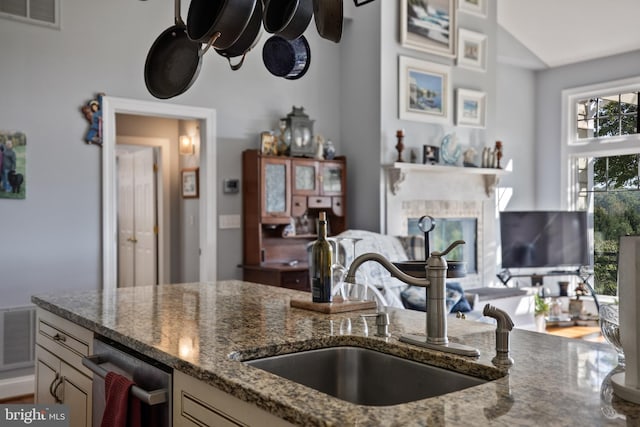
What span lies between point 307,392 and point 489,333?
779 mm

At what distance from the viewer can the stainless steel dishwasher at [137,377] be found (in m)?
1.52

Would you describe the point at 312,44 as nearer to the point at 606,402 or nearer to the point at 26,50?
the point at 26,50

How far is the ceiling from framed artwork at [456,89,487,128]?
1.16 metres

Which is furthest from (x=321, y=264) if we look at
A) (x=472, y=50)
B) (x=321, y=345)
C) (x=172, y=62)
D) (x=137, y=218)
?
(x=137, y=218)

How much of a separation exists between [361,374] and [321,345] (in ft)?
0.47

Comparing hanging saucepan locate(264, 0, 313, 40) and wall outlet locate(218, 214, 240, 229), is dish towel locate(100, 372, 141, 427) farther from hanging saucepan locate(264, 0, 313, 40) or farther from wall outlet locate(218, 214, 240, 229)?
wall outlet locate(218, 214, 240, 229)

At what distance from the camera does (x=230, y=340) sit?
166cm

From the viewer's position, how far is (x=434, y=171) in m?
6.29

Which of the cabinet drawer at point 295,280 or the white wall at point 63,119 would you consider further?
the cabinet drawer at point 295,280

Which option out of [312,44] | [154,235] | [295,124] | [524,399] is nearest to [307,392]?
[524,399]

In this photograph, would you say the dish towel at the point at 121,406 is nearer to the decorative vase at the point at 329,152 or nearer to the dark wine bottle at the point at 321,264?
the dark wine bottle at the point at 321,264

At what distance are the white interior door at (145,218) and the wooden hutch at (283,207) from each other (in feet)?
5.33

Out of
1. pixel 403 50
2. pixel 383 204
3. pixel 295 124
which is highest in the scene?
pixel 403 50

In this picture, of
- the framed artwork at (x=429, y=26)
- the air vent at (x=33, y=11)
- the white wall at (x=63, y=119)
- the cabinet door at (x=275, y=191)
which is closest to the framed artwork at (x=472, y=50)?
the framed artwork at (x=429, y=26)
